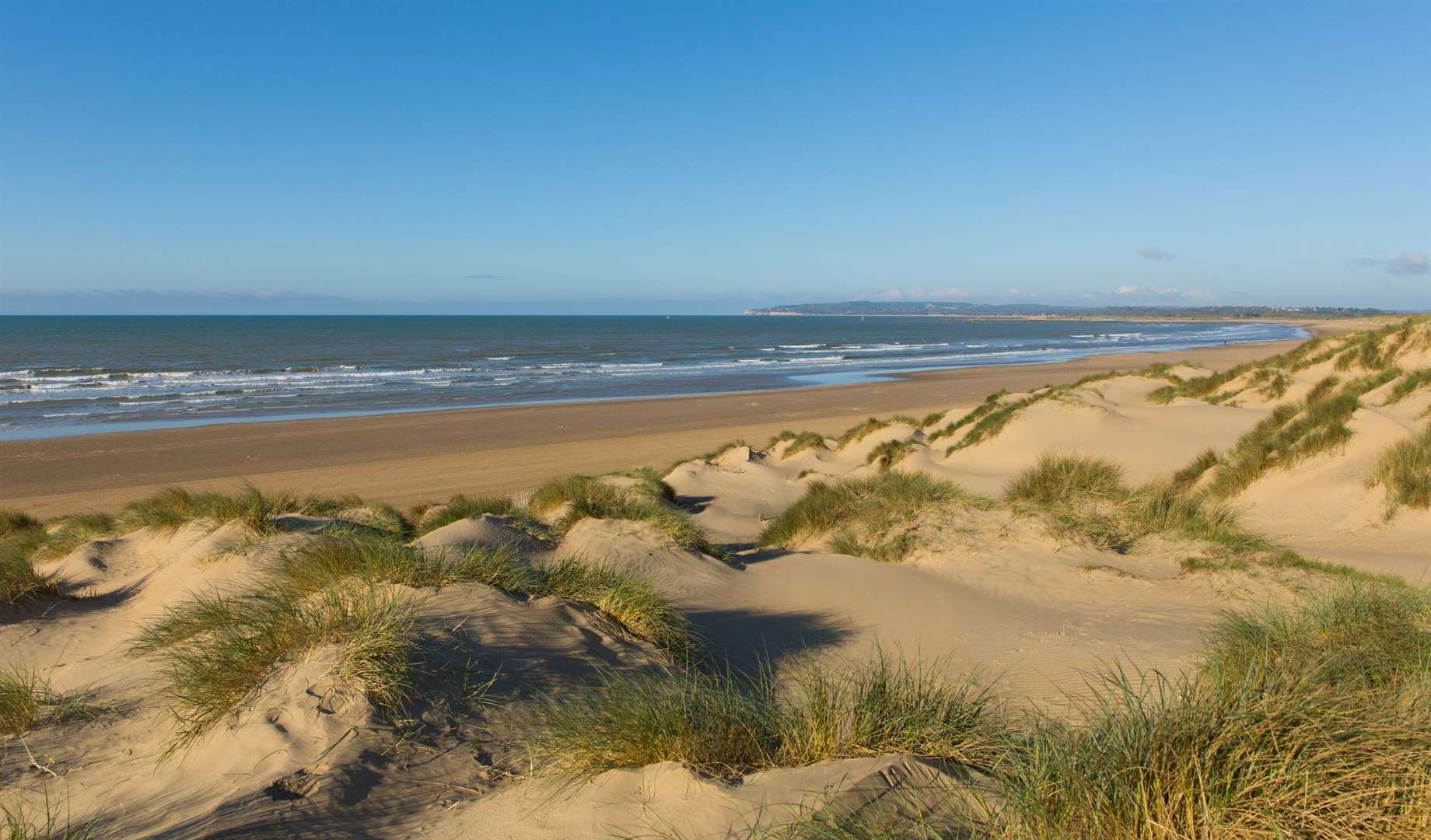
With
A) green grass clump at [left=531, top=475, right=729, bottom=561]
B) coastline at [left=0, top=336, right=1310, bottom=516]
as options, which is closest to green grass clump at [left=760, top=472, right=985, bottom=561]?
green grass clump at [left=531, top=475, right=729, bottom=561]

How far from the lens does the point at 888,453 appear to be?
17.2 m

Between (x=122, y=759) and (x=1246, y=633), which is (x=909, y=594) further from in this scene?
(x=122, y=759)

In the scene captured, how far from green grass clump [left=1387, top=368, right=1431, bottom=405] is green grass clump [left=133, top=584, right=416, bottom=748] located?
49.9 ft

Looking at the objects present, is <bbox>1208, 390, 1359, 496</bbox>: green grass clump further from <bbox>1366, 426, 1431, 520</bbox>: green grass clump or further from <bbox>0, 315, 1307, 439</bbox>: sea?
<bbox>0, 315, 1307, 439</bbox>: sea

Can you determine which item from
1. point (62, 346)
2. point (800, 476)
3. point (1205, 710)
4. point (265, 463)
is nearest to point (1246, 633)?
point (1205, 710)

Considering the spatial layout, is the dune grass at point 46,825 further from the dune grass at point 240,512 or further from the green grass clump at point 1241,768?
the dune grass at point 240,512

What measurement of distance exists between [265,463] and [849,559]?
16.5 metres

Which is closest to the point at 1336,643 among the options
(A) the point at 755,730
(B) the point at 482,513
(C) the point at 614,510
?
(A) the point at 755,730

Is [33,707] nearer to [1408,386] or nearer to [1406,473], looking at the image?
[1406,473]

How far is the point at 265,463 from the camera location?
19859 mm

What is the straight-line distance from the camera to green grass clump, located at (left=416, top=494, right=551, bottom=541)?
30.0 feet

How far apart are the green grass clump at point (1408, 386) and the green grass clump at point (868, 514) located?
829 cm

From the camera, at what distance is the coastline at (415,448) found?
17.5 meters

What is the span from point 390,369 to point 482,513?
39698 mm
